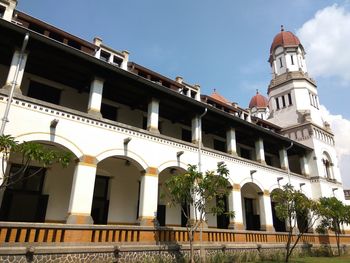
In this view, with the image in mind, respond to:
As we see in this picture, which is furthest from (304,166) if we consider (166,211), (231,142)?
(166,211)

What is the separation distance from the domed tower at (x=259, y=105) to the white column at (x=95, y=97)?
135ft

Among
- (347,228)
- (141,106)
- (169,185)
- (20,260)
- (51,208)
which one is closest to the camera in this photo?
(20,260)

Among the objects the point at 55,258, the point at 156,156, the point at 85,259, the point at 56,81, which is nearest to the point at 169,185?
the point at 156,156

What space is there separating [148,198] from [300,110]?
21.0m

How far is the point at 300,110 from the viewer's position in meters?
27.9

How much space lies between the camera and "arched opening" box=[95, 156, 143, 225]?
564 inches

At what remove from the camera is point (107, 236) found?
35.4ft

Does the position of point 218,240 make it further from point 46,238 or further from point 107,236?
point 46,238

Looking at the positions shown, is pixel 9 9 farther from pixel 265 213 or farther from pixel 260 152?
pixel 265 213

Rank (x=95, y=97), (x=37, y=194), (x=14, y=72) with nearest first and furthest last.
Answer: (x=14, y=72), (x=37, y=194), (x=95, y=97)

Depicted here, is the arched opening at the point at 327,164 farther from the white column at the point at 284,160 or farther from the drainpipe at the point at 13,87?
the drainpipe at the point at 13,87

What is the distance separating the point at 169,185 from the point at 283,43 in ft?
86.6

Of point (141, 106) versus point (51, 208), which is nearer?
point (51, 208)

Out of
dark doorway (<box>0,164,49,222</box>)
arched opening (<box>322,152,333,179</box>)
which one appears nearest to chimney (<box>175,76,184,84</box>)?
dark doorway (<box>0,164,49,222</box>)
